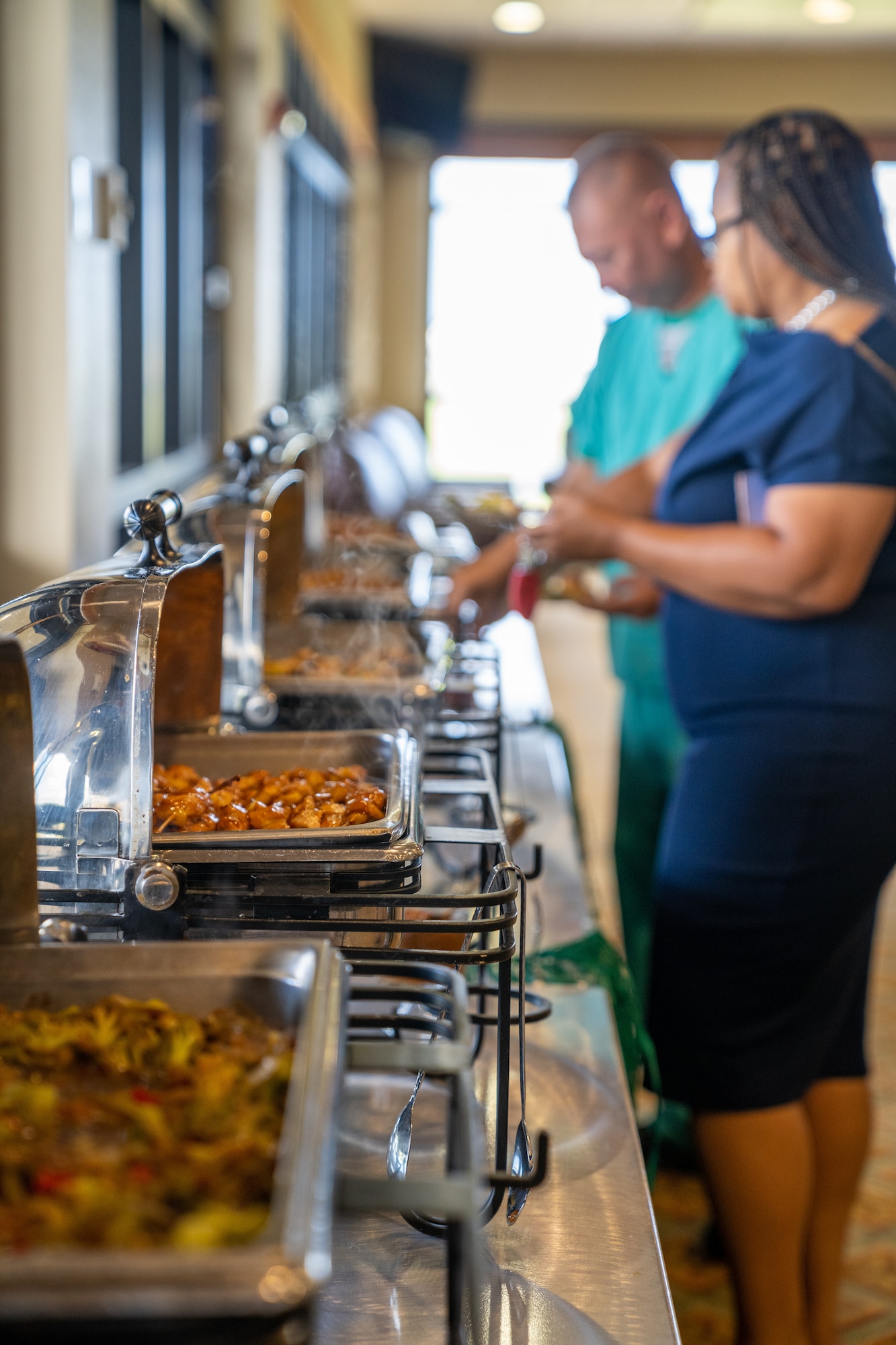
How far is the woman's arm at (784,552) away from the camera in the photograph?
4.50 feet

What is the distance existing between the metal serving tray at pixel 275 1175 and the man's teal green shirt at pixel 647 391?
1.59 meters

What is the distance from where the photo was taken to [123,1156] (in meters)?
0.57

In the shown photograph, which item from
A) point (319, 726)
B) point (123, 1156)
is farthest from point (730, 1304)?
point (123, 1156)

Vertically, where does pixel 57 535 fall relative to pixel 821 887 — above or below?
above

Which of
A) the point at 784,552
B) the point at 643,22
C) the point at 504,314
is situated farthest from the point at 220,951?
the point at 504,314

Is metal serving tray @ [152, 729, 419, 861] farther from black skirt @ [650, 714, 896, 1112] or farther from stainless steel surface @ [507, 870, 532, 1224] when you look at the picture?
black skirt @ [650, 714, 896, 1112]

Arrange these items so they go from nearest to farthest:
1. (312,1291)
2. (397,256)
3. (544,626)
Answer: (312,1291) → (397,256) → (544,626)

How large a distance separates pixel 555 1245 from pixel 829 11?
5832mm

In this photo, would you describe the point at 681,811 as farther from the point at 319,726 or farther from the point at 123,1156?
the point at 123,1156

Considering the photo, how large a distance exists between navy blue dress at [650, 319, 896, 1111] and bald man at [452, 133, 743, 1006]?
0.62m

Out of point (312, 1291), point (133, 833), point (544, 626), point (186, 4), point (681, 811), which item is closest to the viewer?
point (312, 1291)

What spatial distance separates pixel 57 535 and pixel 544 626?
5815 millimetres

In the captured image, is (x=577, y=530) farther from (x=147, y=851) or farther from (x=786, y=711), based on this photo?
(x=147, y=851)

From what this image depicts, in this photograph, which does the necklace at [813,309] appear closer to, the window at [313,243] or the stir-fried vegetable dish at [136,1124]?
the stir-fried vegetable dish at [136,1124]
